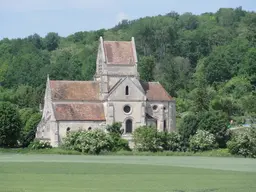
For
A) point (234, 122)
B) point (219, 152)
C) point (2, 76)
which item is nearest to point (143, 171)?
point (219, 152)

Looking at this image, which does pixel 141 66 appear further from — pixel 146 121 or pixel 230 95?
pixel 146 121

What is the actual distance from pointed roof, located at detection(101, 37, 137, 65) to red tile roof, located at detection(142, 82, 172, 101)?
435 cm

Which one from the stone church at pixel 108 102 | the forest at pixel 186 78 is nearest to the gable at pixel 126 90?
the stone church at pixel 108 102

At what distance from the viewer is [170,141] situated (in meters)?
93.6

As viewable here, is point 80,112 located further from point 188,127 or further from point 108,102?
point 188,127

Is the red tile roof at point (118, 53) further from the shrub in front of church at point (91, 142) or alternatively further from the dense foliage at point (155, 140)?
the shrub in front of church at point (91, 142)

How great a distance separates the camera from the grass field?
1709 inches

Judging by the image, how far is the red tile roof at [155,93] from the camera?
103 m

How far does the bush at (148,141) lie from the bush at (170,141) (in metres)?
0.61

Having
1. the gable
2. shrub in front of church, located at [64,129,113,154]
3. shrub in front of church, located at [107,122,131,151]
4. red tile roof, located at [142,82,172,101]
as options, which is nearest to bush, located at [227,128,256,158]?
shrub in front of church, located at [107,122,131,151]

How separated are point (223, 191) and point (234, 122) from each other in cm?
7804

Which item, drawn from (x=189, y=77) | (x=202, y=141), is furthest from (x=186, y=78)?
(x=202, y=141)

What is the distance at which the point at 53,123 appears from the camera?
98.5 m

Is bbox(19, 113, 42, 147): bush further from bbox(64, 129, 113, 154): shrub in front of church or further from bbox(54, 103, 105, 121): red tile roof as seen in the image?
bbox(64, 129, 113, 154): shrub in front of church
